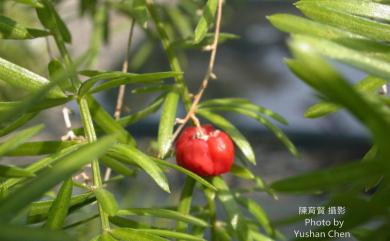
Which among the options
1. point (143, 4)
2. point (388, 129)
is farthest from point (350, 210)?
point (143, 4)

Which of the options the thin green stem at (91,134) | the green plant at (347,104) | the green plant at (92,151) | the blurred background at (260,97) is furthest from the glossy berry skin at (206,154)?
the blurred background at (260,97)

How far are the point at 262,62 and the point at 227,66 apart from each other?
0.61 feet

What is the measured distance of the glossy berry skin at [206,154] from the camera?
2.42ft

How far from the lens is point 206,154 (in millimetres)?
744

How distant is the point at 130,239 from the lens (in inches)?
20.2

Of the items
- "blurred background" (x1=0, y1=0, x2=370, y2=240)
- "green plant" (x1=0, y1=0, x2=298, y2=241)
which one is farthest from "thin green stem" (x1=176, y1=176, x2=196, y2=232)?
"blurred background" (x1=0, y1=0, x2=370, y2=240)

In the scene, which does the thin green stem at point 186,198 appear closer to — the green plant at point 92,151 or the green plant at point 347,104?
the green plant at point 92,151

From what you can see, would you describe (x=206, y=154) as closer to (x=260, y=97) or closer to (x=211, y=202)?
(x=211, y=202)

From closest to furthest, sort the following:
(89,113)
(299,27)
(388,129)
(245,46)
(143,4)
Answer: (388,129), (299,27), (89,113), (143,4), (245,46)

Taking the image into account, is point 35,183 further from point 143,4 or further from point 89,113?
point 143,4

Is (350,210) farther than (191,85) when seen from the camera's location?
No

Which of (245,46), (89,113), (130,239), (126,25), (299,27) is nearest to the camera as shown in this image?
(299,27)

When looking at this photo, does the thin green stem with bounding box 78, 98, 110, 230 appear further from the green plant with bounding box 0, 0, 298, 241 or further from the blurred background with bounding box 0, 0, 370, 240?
the blurred background with bounding box 0, 0, 370, 240

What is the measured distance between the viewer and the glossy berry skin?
74cm
